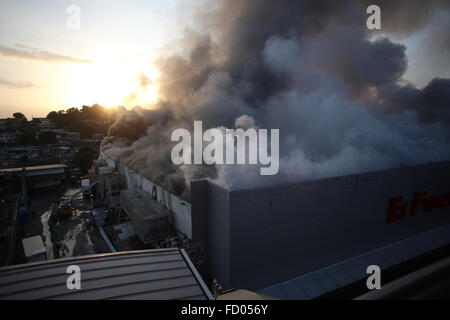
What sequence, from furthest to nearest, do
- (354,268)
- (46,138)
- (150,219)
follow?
(46,138), (150,219), (354,268)

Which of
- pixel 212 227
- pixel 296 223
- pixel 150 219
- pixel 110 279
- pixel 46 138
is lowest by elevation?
pixel 150 219

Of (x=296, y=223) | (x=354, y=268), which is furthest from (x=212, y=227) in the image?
(x=354, y=268)

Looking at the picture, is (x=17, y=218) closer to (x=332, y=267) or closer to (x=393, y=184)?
(x=332, y=267)

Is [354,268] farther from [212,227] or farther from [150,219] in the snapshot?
[150,219]

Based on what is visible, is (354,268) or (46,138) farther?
(46,138)

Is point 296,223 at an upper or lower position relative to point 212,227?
upper

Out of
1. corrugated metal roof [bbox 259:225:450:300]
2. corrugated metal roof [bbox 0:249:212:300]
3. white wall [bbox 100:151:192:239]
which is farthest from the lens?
white wall [bbox 100:151:192:239]

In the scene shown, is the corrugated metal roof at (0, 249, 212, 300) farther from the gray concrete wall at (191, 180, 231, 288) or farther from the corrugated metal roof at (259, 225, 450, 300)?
the corrugated metal roof at (259, 225, 450, 300)

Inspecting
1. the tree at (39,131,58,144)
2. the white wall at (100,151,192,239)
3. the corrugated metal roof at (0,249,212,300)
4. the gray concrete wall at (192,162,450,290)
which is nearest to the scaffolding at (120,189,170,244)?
the white wall at (100,151,192,239)
